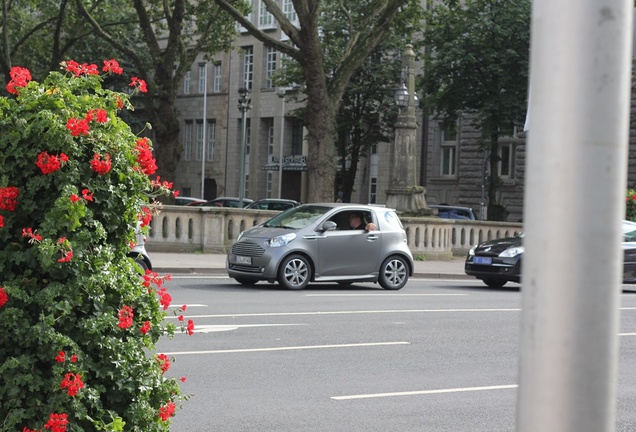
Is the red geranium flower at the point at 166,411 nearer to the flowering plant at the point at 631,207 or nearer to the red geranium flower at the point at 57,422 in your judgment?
the red geranium flower at the point at 57,422

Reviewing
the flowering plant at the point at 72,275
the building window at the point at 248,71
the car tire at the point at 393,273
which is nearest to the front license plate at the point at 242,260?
the car tire at the point at 393,273

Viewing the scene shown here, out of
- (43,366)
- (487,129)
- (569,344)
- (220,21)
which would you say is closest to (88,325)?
(43,366)

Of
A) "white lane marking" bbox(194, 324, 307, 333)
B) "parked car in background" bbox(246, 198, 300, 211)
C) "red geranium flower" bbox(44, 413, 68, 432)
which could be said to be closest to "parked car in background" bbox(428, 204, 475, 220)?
"parked car in background" bbox(246, 198, 300, 211)

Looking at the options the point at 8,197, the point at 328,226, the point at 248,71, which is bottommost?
the point at 328,226

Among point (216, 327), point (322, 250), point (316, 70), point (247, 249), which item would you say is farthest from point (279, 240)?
point (316, 70)

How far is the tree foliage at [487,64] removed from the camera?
143ft

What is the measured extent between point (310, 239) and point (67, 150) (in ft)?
48.5

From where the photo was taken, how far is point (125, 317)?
5219 millimetres

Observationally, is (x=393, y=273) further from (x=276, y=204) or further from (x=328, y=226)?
(x=276, y=204)

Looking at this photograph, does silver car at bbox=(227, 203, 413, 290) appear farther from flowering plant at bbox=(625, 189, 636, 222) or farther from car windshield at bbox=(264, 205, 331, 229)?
flowering plant at bbox=(625, 189, 636, 222)

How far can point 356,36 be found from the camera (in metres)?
31.3

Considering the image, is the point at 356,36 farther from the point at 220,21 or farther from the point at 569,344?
the point at 569,344

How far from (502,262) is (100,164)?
17652mm

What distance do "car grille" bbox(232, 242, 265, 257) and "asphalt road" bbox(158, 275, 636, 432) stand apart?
37.4 inches
